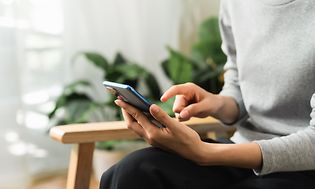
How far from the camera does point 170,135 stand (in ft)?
2.47

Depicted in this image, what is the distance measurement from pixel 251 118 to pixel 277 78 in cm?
14

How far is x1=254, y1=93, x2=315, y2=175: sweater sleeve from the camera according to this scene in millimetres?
787

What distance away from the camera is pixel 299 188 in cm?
80

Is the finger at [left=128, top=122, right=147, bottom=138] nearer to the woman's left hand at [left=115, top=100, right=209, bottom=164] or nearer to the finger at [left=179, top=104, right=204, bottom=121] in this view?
the woman's left hand at [left=115, top=100, right=209, bottom=164]

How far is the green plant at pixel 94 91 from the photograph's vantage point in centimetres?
159

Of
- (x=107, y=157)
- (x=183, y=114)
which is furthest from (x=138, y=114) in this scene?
(x=107, y=157)

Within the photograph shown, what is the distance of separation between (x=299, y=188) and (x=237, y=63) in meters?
0.36

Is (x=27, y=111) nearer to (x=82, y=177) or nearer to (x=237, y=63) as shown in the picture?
(x=82, y=177)

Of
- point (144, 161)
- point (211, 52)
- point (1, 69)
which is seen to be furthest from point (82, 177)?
point (211, 52)

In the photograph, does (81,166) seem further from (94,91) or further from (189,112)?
(94,91)

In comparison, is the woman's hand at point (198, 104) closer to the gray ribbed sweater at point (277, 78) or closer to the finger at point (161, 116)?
the gray ribbed sweater at point (277, 78)

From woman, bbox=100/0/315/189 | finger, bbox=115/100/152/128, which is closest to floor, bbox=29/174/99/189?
woman, bbox=100/0/315/189

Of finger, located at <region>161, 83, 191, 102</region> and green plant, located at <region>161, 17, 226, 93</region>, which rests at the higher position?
finger, located at <region>161, 83, 191, 102</region>

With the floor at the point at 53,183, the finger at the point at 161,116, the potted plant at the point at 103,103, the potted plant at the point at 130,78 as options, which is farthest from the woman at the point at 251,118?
the floor at the point at 53,183
